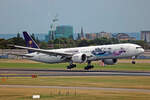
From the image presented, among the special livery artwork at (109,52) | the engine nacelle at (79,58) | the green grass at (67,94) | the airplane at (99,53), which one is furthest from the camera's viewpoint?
the engine nacelle at (79,58)

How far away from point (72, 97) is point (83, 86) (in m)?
9.94

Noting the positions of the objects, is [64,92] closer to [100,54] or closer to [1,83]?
[1,83]

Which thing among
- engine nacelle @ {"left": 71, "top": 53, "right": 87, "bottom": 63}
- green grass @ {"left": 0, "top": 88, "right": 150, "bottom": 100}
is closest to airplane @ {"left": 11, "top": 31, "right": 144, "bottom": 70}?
engine nacelle @ {"left": 71, "top": 53, "right": 87, "bottom": 63}

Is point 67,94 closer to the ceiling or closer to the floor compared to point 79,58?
closer to the floor

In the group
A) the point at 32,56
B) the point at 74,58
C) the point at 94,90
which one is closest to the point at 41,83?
the point at 94,90

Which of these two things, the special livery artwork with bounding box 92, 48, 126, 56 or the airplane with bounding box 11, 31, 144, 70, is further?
the airplane with bounding box 11, 31, 144, 70

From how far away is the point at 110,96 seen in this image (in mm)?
38062

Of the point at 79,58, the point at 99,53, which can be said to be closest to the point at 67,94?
the point at 79,58

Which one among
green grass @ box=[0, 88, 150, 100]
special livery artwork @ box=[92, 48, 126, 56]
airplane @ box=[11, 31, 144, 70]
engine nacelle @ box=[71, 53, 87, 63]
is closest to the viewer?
green grass @ box=[0, 88, 150, 100]

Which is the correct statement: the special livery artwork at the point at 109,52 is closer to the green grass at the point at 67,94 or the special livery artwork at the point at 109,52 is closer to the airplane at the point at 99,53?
the airplane at the point at 99,53

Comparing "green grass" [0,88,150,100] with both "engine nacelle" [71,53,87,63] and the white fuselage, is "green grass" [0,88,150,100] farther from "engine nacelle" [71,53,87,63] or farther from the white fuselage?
the white fuselage

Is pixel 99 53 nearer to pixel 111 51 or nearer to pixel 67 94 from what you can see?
pixel 111 51

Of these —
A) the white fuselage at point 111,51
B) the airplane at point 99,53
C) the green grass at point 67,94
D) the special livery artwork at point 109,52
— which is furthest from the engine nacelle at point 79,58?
the green grass at point 67,94

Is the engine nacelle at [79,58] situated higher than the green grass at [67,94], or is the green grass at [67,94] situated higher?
the engine nacelle at [79,58]
